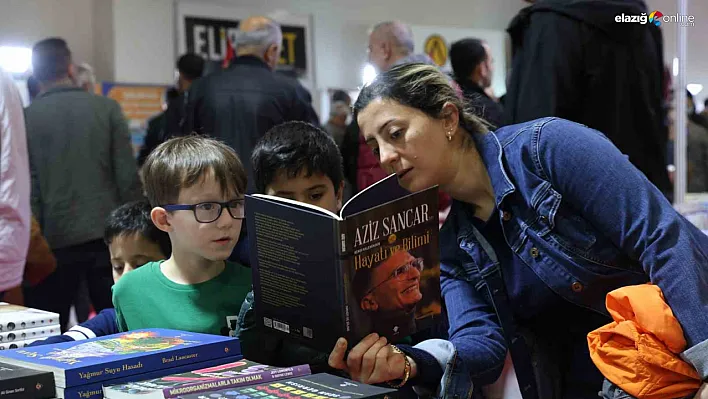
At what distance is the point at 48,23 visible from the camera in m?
8.05

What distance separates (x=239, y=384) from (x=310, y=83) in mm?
7940

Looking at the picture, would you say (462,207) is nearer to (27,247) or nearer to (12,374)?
(12,374)

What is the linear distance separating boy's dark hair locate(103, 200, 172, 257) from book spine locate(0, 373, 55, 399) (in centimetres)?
116

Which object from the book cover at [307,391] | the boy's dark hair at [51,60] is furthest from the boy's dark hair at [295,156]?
the boy's dark hair at [51,60]

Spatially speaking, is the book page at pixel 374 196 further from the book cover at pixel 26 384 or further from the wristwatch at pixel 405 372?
the book cover at pixel 26 384

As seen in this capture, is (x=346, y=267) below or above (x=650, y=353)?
above

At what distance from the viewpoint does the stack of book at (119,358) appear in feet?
4.59

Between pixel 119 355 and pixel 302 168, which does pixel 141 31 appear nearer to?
pixel 302 168

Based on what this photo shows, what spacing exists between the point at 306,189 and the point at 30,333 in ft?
2.38

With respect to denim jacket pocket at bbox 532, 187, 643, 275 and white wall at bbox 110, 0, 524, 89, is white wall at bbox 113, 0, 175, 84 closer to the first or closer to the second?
white wall at bbox 110, 0, 524, 89

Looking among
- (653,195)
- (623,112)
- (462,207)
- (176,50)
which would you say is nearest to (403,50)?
(623,112)

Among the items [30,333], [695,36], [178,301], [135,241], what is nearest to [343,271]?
[178,301]

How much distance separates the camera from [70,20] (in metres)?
8.20

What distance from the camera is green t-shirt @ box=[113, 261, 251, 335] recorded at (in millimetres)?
1972
